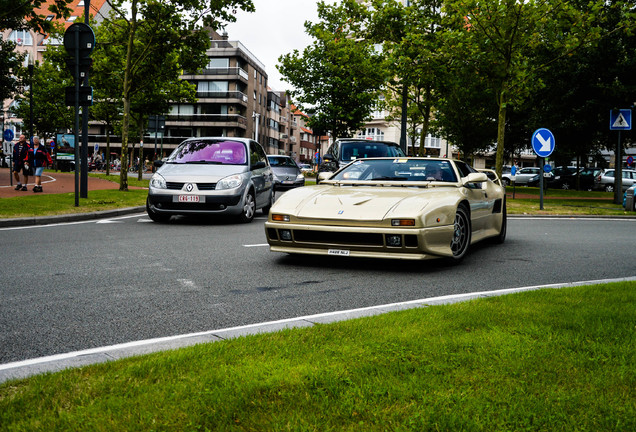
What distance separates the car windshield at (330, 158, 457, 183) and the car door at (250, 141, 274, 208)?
4339mm

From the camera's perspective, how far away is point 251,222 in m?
12.0

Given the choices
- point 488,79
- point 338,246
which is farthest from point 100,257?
point 488,79

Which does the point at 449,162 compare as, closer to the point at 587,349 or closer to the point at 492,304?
the point at 492,304

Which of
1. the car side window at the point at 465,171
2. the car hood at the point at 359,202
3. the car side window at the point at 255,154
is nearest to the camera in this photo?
the car hood at the point at 359,202

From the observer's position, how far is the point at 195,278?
5.91 meters

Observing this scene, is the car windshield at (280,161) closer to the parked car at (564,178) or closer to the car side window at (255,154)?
the car side window at (255,154)

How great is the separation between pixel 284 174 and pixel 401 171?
17.3 metres

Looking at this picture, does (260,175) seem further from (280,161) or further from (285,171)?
(280,161)

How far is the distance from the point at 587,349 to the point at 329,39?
24.7m

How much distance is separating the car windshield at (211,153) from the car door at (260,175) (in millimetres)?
276

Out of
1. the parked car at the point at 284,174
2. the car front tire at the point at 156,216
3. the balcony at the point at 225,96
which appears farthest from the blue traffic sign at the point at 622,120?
the balcony at the point at 225,96

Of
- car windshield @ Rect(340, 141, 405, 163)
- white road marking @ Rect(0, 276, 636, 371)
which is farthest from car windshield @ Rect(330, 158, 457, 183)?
car windshield @ Rect(340, 141, 405, 163)

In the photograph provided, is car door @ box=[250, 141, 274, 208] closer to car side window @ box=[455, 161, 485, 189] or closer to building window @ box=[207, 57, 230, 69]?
car side window @ box=[455, 161, 485, 189]

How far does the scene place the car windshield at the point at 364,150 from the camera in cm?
1741
